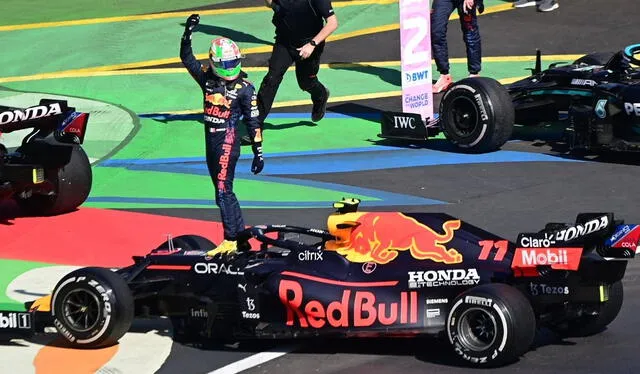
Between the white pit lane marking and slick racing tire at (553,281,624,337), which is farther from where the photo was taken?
the white pit lane marking

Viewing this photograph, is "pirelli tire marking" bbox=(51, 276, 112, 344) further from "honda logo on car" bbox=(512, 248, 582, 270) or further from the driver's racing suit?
"honda logo on car" bbox=(512, 248, 582, 270)

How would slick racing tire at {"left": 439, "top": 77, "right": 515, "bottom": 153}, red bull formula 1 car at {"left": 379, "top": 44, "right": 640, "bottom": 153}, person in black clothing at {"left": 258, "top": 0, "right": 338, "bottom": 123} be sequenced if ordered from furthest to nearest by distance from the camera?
person in black clothing at {"left": 258, "top": 0, "right": 338, "bottom": 123}
slick racing tire at {"left": 439, "top": 77, "right": 515, "bottom": 153}
red bull formula 1 car at {"left": 379, "top": 44, "right": 640, "bottom": 153}

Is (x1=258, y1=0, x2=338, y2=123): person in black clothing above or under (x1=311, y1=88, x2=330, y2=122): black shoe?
above

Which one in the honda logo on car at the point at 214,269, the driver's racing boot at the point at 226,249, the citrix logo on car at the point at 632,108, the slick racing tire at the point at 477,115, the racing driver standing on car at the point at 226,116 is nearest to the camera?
the honda logo on car at the point at 214,269

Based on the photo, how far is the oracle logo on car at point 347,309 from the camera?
32.3 ft

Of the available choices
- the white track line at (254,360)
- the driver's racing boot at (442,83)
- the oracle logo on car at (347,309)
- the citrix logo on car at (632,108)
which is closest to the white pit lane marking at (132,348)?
the white track line at (254,360)

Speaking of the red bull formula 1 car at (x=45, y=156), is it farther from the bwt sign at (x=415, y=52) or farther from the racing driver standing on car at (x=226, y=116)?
the bwt sign at (x=415, y=52)

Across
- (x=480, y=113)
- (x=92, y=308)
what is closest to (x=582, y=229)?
(x=92, y=308)

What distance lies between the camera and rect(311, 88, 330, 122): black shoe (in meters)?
18.3

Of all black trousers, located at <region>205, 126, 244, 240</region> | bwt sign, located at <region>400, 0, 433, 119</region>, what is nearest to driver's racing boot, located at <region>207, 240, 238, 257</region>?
black trousers, located at <region>205, 126, 244, 240</region>

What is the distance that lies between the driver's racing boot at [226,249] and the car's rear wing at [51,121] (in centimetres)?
331

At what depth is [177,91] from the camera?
68.4 feet

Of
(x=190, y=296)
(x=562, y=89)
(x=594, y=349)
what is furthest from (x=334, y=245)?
(x=562, y=89)

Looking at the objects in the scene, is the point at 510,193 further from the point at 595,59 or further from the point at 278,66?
the point at 278,66
